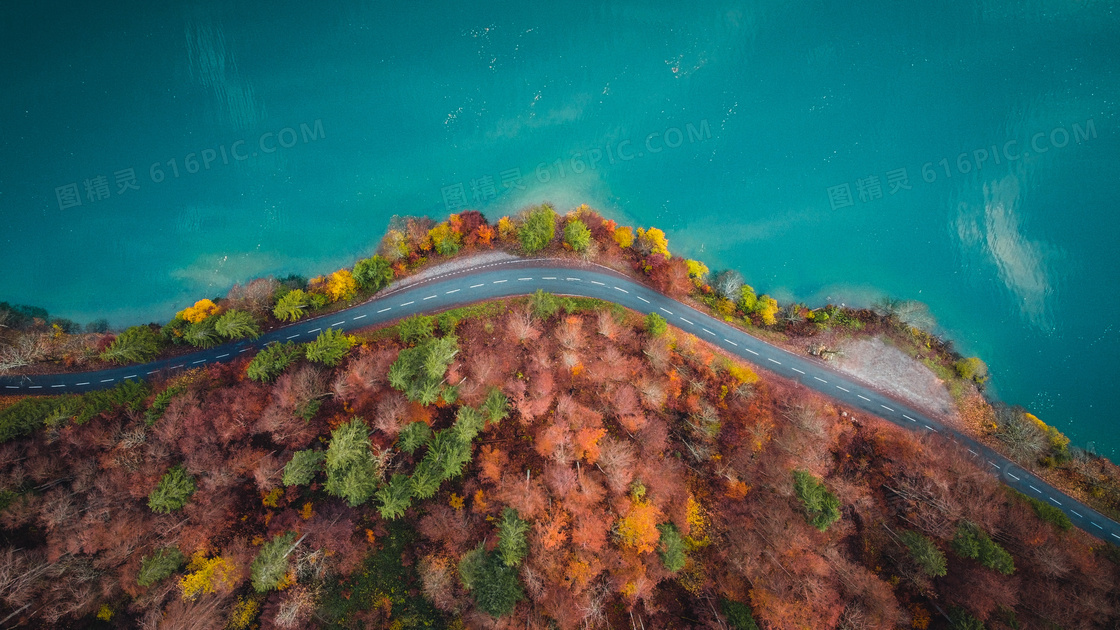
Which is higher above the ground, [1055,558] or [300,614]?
[300,614]

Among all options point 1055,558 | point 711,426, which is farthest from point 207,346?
point 1055,558

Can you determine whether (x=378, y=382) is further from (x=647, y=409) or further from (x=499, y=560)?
(x=647, y=409)

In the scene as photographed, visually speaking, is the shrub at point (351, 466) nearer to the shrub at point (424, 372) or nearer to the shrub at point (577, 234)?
the shrub at point (424, 372)

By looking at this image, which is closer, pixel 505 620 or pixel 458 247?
pixel 505 620

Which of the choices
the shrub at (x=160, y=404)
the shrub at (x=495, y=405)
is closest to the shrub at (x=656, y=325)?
the shrub at (x=495, y=405)

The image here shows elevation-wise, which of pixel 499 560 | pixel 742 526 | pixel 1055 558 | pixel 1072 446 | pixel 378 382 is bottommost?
pixel 1055 558

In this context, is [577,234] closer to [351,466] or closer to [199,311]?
[351,466]
